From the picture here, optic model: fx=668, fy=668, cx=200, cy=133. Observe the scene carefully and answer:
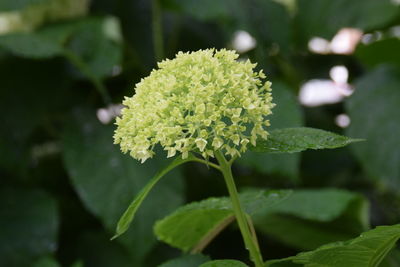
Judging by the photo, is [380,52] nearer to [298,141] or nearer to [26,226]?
[26,226]

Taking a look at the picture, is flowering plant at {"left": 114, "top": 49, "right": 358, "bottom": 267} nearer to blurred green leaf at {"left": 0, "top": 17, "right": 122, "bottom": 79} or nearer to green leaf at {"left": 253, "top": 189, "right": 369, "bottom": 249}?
green leaf at {"left": 253, "top": 189, "right": 369, "bottom": 249}

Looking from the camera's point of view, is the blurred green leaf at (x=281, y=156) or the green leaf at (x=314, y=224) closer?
the green leaf at (x=314, y=224)

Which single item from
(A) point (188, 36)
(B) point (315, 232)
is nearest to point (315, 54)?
(A) point (188, 36)

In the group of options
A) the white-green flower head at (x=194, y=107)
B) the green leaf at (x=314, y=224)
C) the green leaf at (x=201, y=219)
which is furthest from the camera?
the green leaf at (x=314, y=224)

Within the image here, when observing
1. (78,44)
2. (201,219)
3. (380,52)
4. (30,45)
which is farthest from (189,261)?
(380,52)

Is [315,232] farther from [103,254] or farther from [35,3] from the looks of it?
[35,3]

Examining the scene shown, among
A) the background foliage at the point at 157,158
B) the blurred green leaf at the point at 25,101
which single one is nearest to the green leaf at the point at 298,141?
the background foliage at the point at 157,158

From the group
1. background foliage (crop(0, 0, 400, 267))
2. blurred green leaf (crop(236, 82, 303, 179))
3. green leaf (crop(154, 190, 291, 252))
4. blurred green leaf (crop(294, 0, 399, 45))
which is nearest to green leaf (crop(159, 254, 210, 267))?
green leaf (crop(154, 190, 291, 252))

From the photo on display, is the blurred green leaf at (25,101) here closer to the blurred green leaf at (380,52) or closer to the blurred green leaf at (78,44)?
the blurred green leaf at (78,44)
